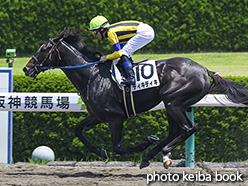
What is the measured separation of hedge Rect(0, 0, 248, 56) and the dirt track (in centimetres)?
555

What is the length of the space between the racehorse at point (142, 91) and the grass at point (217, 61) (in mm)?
4674

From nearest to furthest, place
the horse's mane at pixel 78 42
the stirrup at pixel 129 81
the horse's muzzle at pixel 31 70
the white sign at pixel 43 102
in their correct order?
the stirrup at pixel 129 81, the horse's muzzle at pixel 31 70, the horse's mane at pixel 78 42, the white sign at pixel 43 102

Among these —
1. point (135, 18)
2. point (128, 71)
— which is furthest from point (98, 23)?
point (135, 18)

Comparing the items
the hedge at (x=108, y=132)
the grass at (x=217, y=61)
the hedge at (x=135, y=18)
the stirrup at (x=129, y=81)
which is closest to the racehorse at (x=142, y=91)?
the stirrup at (x=129, y=81)

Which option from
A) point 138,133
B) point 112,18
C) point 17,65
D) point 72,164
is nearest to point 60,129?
point 72,164

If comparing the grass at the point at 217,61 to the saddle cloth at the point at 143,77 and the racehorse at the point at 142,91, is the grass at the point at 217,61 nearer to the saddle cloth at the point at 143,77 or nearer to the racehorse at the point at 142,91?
the racehorse at the point at 142,91

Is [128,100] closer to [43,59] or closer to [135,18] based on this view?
[43,59]

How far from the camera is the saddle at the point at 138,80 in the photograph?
5.11m

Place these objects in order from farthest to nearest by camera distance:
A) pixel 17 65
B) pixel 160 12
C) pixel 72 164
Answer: pixel 160 12 → pixel 17 65 → pixel 72 164

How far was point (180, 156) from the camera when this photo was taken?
21.8ft

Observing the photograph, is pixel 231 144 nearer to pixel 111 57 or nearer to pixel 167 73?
pixel 167 73

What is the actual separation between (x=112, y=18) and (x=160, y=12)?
1.24 meters

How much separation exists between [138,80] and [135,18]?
20.4 feet

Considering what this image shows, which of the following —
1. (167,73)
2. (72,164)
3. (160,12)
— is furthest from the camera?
(160,12)
